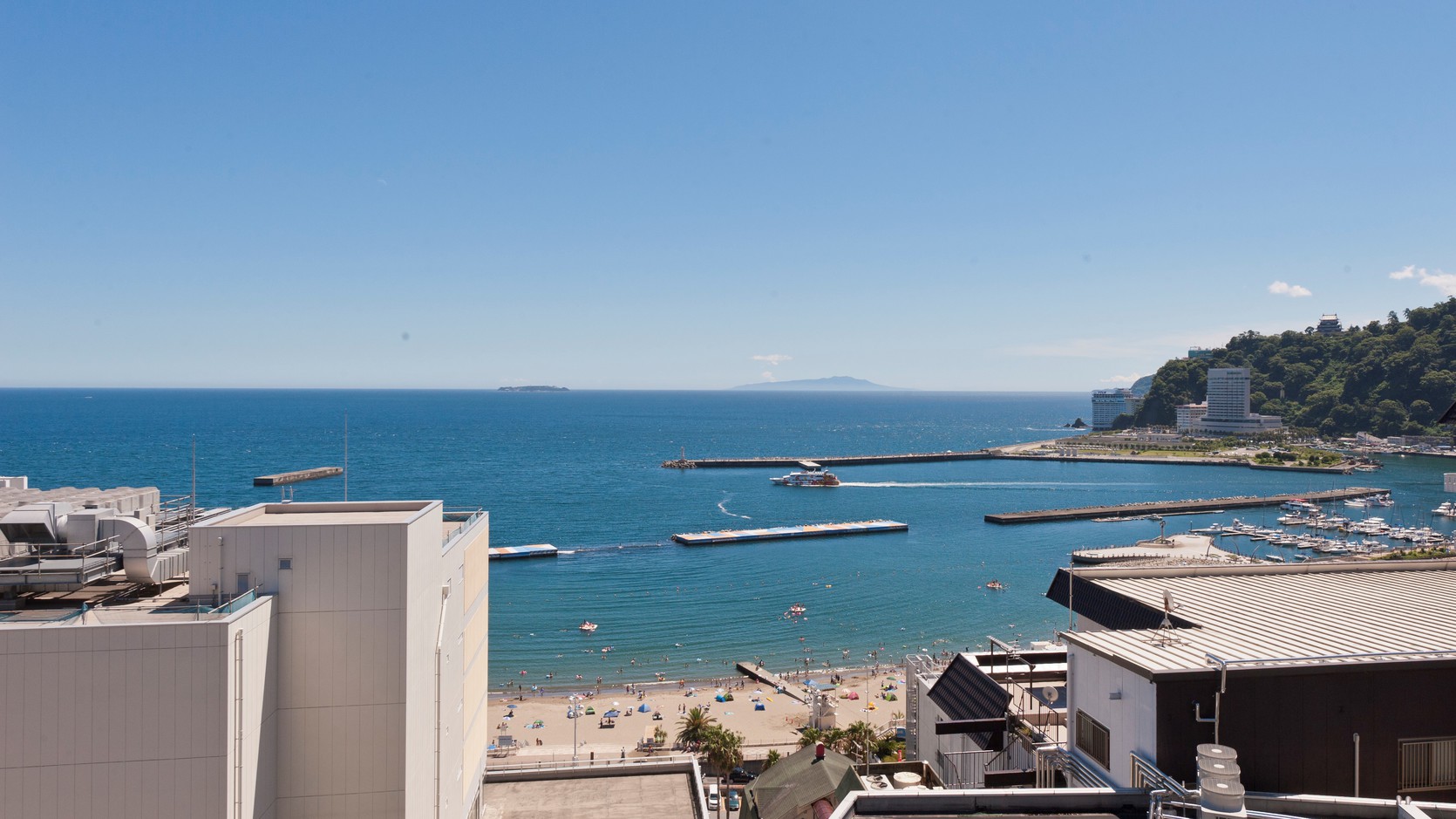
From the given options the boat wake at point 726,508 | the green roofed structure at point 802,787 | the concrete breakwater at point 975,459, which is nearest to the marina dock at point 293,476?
the boat wake at point 726,508

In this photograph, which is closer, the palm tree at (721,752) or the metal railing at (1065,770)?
the metal railing at (1065,770)

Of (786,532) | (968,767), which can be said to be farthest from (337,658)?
(786,532)

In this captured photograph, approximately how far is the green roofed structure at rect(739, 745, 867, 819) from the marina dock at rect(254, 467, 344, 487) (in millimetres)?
70048

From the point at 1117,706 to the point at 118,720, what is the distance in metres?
8.56

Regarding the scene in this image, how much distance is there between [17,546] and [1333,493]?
321 ft

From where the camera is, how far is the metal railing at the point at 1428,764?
6.59 meters

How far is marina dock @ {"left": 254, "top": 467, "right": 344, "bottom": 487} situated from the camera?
77.8m

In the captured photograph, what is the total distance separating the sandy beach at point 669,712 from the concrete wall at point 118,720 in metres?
17.9

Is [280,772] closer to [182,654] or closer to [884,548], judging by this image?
[182,654]

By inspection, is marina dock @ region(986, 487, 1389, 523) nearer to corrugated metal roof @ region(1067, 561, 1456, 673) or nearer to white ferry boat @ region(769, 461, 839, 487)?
white ferry boat @ region(769, 461, 839, 487)

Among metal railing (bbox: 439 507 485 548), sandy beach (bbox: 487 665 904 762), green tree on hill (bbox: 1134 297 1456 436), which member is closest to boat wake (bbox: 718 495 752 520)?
sandy beach (bbox: 487 665 904 762)

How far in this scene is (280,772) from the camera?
8.50 metres

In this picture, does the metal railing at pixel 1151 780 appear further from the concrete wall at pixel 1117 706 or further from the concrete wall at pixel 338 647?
the concrete wall at pixel 338 647

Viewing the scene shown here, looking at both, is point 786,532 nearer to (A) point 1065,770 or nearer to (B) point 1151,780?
(A) point 1065,770
